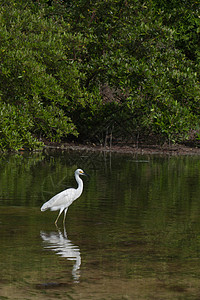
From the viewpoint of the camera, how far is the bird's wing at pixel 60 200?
445 inches

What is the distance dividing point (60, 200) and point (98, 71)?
18.5 meters

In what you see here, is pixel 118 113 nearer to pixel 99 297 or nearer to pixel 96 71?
pixel 96 71

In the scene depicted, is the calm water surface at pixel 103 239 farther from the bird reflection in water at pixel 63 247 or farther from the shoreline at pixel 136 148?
the shoreline at pixel 136 148

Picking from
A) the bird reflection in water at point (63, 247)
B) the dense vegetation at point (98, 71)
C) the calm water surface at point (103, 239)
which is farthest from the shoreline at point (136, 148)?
the bird reflection in water at point (63, 247)

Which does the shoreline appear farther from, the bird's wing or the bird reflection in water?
the bird reflection in water

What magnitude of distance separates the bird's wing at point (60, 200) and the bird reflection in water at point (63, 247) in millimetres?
847

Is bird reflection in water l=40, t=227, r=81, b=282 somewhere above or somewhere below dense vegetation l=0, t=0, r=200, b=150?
below

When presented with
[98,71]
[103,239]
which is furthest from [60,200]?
[98,71]

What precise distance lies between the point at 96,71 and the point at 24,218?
18510mm

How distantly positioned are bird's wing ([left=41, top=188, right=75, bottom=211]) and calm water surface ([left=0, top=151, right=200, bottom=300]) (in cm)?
30

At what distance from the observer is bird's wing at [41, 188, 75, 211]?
11.3m

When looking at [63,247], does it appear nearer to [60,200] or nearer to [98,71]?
[60,200]

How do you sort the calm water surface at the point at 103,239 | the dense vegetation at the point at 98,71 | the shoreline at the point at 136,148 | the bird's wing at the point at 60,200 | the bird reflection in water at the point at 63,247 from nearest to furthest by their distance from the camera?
1. the calm water surface at the point at 103,239
2. the bird reflection in water at the point at 63,247
3. the bird's wing at the point at 60,200
4. the dense vegetation at the point at 98,71
5. the shoreline at the point at 136,148

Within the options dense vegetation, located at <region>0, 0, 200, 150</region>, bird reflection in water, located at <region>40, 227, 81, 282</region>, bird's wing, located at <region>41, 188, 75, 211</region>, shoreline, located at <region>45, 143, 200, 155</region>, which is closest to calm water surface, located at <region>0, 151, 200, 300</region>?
bird reflection in water, located at <region>40, 227, 81, 282</region>
